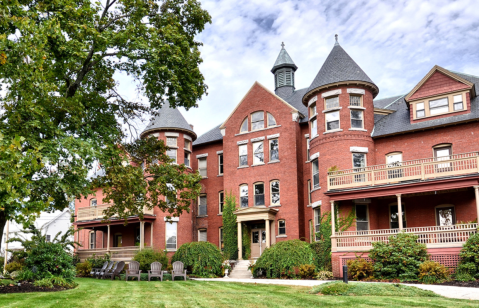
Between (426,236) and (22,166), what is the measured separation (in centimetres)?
1924

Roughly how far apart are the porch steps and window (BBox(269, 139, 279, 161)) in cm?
716

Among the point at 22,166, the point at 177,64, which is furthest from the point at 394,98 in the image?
the point at 22,166

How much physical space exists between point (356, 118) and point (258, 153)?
7.69 meters

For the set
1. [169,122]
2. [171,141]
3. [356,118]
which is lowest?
[356,118]

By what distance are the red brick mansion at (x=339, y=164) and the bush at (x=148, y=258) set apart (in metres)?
3.07

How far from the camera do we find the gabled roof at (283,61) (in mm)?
38219

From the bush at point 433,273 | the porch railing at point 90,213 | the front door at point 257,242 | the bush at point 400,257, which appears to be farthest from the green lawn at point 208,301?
the porch railing at point 90,213

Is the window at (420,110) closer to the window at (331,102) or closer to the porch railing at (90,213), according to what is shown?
the window at (331,102)

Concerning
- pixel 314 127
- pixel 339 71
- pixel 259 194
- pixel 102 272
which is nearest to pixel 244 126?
pixel 259 194

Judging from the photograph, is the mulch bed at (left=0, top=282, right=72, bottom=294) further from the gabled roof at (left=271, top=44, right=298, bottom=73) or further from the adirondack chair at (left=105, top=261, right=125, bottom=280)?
the gabled roof at (left=271, top=44, right=298, bottom=73)

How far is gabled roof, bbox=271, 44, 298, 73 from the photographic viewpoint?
3822 centimetres

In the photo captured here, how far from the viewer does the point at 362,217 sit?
25.7 m

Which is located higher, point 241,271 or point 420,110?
point 420,110

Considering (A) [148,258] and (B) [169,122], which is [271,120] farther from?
(A) [148,258]
